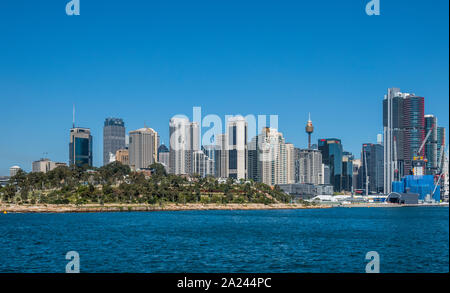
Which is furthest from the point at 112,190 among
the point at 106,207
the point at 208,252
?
the point at 208,252

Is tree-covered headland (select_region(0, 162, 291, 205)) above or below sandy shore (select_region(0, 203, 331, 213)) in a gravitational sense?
above

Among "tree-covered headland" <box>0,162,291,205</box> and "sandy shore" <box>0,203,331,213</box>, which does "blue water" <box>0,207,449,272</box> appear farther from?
"tree-covered headland" <box>0,162,291,205</box>

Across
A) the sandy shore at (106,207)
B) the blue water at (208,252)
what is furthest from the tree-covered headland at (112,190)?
the blue water at (208,252)

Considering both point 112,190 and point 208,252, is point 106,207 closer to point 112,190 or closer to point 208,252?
point 112,190

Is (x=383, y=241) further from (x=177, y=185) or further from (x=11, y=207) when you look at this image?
(x=177, y=185)

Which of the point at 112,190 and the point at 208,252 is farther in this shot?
the point at 112,190

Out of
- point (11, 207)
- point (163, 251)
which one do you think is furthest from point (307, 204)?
point (163, 251)

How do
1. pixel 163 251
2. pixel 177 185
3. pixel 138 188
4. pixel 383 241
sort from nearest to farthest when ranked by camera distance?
1. pixel 163 251
2. pixel 383 241
3. pixel 138 188
4. pixel 177 185

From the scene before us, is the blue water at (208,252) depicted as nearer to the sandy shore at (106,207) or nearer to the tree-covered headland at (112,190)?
the sandy shore at (106,207)

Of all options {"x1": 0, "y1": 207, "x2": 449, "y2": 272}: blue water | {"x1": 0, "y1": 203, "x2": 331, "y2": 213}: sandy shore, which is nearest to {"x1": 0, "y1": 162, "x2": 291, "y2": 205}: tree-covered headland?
{"x1": 0, "y1": 203, "x2": 331, "y2": 213}: sandy shore

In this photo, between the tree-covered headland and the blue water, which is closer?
the blue water

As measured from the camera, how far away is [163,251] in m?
44.2
